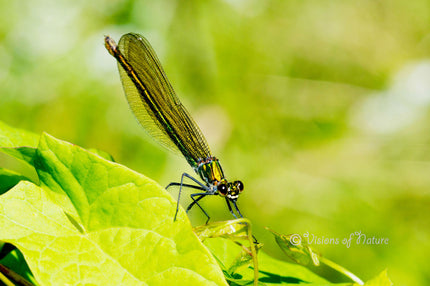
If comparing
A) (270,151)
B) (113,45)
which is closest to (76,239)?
(113,45)

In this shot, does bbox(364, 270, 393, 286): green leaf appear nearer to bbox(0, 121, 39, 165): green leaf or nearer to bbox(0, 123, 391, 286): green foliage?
bbox(0, 123, 391, 286): green foliage

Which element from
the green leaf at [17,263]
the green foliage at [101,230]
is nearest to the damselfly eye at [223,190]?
the green foliage at [101,230]

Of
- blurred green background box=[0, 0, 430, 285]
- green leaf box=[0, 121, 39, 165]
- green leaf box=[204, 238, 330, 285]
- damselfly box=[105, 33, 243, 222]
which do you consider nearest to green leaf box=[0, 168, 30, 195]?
green leaf box=[0, 121, 39, 165]

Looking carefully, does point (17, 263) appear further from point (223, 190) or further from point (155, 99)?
point (155, 99)

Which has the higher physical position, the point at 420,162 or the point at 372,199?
the point at 420,162

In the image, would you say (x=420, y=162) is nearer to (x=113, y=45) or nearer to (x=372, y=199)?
(x=372, y=199)
